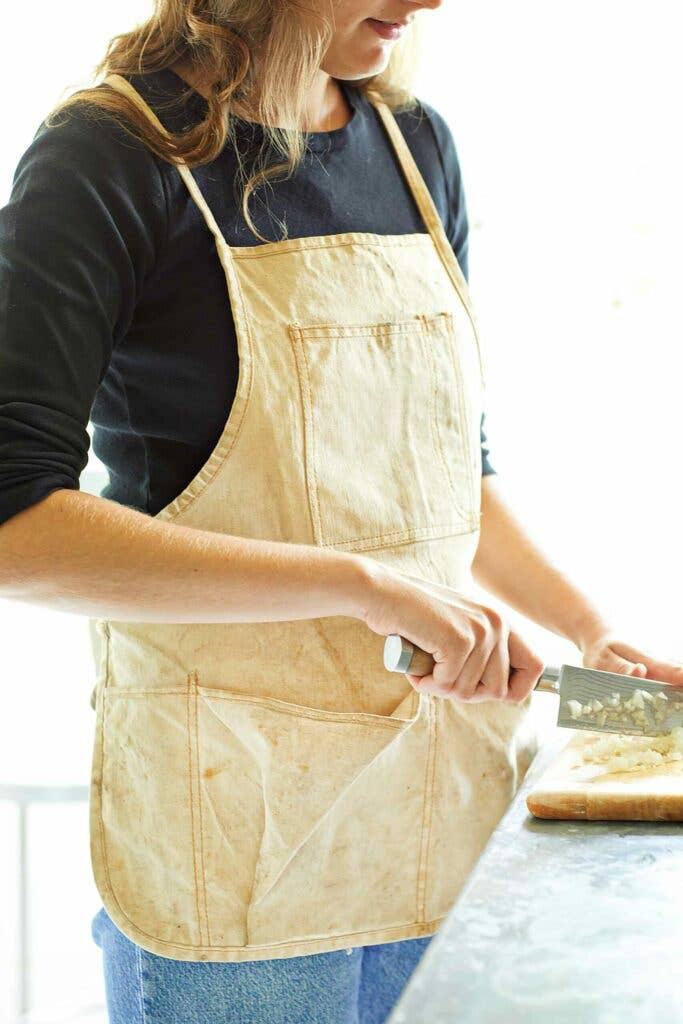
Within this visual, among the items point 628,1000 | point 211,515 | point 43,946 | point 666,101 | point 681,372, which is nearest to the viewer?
point 628,1000

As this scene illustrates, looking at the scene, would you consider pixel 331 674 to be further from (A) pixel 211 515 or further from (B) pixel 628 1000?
(B) pixel 628 1000

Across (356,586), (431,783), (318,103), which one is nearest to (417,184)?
(318,103)

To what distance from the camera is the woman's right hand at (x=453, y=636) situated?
88 cm

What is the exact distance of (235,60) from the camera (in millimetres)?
972

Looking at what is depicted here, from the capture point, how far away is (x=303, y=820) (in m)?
0.97

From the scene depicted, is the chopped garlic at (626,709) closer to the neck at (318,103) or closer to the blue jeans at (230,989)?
the blue jeans at (230,989)

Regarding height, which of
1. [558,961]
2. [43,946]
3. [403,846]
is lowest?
[43,946]

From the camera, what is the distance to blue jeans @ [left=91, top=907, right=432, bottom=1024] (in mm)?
951

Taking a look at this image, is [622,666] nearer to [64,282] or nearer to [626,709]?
[626,709]

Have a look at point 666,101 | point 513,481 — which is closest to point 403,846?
point 513,481

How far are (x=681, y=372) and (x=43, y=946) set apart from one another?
1.56 m

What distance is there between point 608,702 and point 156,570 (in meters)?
0.41

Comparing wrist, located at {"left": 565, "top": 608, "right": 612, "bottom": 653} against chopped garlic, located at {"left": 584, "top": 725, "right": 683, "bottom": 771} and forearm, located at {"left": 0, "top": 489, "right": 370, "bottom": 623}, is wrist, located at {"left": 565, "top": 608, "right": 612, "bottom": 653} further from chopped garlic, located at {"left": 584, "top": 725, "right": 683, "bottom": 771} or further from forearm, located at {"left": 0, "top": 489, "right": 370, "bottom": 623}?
forearm, located at {"left": 0, "top": 489, "right": 370, "bottom": 623}

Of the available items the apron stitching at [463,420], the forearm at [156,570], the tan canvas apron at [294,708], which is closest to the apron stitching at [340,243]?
the tan canvas apron at [294,708]
